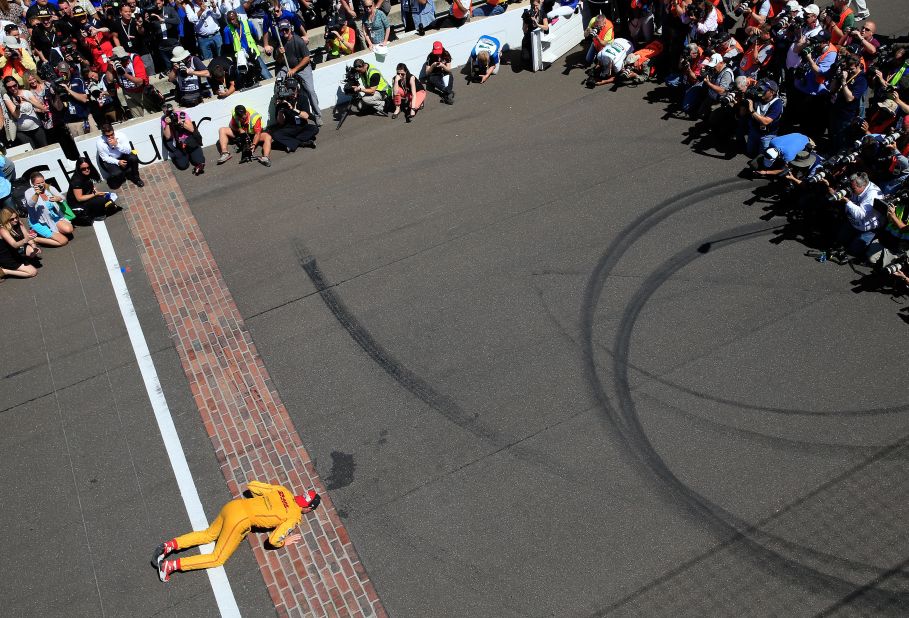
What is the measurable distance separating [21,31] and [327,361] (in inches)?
419

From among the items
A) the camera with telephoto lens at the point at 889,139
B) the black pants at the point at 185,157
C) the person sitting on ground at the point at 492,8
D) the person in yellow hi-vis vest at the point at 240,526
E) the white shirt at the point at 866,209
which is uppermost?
the person sitting on ground at the point at 492,8

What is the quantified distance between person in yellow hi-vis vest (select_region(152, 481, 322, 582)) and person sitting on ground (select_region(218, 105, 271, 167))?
7.47m

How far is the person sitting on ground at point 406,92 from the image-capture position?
46.8ft

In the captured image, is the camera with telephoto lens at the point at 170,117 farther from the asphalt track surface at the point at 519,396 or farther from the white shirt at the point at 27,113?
the white shirt at the point at 27,113

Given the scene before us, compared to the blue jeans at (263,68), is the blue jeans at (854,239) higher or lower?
lower

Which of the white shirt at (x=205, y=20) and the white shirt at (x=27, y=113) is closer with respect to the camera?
the white shirt at (x=27, y=113)

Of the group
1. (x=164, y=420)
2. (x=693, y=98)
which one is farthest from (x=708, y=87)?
(x=164, y=420)

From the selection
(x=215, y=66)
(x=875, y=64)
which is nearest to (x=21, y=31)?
(x=215, y=66)

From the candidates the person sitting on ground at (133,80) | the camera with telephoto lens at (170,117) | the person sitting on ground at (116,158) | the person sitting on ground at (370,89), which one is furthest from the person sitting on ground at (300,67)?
the person sitting on ground at (116,158)

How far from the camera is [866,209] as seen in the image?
9.69m

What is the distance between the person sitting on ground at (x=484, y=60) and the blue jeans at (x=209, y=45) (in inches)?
205

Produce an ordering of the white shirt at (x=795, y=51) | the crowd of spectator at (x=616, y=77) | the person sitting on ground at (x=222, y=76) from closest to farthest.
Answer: the crowd of spectator at (x=616, y=77) < the white shirt at (x=795, y=51) < the person sitting on ground at (x=222, y=76)

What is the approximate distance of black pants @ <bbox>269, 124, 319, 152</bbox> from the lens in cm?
1391

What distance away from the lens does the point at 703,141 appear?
12727 mm
